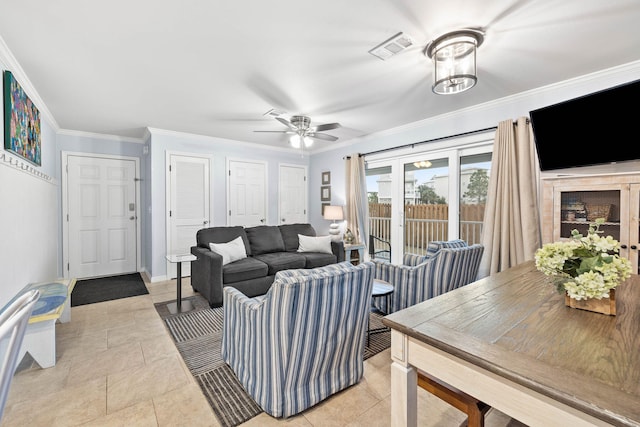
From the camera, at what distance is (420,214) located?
4359 mm

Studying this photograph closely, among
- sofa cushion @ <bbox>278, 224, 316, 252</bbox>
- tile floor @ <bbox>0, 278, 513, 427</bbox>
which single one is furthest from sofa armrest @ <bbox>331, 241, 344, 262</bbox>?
tile floor @ <bbox>0, 278, 513, 427</bbox>

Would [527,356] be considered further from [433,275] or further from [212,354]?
Answer: [212,354]

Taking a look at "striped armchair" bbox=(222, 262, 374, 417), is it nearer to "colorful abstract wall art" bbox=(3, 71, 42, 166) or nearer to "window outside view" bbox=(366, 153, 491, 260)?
"colorful abstract wall art" bbox=(3, 71, 42, 166)

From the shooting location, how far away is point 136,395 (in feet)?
6.14

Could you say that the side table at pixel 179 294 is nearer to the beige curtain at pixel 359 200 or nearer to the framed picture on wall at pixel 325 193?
the beige curtain at pixel 359 200

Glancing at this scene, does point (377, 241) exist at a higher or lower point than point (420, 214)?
lower

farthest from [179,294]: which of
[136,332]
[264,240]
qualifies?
[264,240]

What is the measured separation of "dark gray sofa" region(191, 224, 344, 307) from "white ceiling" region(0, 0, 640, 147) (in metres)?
1.75

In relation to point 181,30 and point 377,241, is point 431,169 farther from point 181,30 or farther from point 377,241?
point 181,30

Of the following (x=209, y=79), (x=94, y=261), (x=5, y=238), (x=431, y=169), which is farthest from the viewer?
(x=94, y=261)

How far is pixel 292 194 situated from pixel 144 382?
440 centimetres

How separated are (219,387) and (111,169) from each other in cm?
451

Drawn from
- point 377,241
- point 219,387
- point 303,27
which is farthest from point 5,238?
point 377,241

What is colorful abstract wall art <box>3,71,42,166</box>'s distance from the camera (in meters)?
2.29
